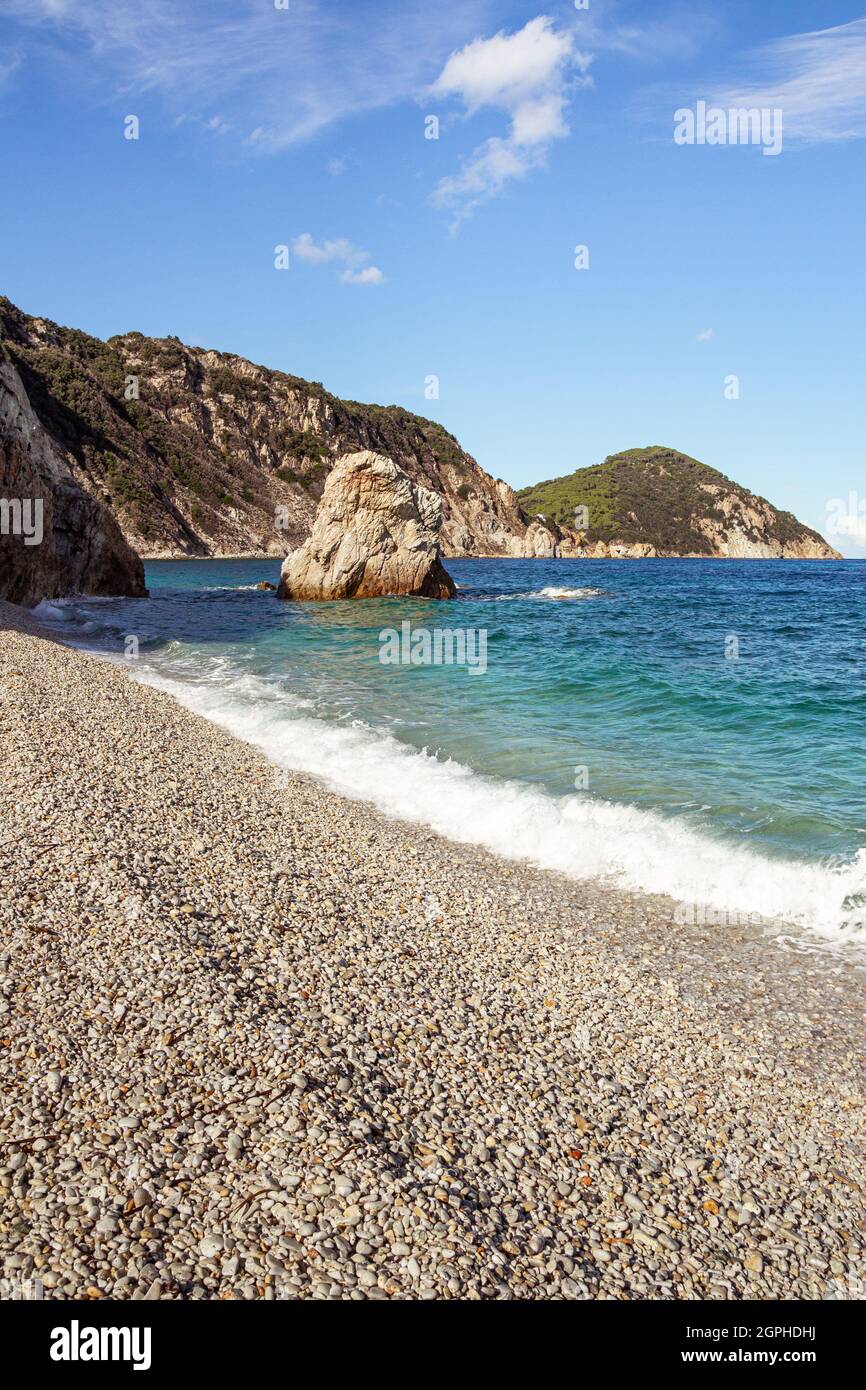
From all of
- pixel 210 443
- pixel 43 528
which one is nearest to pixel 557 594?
pixel 43 528

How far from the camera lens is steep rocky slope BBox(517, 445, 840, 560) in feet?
531

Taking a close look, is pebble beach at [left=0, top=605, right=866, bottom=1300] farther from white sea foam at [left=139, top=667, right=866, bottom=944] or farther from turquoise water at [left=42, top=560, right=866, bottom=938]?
turquoise water at [left=42, top=560, right=866, bottom=938]

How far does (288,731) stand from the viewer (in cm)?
1502

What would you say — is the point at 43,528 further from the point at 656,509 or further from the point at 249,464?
the point at 656,509

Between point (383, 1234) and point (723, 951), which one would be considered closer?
point (383, 1234)

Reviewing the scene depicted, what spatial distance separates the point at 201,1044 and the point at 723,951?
4805 mm

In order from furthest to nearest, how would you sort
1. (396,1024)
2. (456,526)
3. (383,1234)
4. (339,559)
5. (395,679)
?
1. (456,526)
2. (339,559)
3. (395,679)
4. (396,1024)
5. (383,1234)

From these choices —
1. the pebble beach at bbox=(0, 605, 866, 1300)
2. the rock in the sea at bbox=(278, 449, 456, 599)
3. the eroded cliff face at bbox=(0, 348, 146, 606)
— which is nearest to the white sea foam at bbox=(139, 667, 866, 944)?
the pebble beach at bbox=(0, 605, 866, 1300)

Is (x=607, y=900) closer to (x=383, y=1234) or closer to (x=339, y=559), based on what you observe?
(x=383, y=1234)

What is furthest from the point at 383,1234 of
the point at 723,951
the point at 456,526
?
the point at 456,526

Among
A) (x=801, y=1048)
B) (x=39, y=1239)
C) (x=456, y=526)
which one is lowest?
(x=801, y=1048)

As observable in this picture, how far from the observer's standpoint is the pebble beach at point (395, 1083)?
3625 millimetres

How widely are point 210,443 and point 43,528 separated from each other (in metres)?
93.3

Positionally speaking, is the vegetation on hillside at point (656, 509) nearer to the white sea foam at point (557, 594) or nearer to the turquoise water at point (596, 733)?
the white sea foam at point (557, 594)
